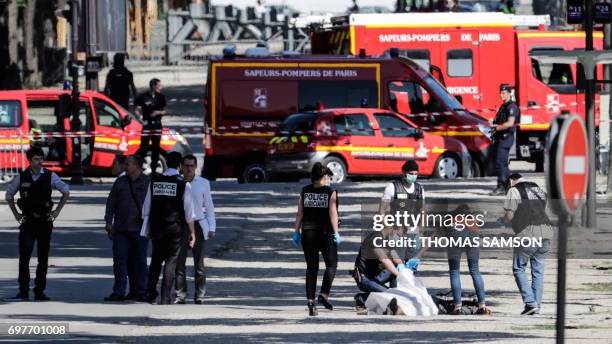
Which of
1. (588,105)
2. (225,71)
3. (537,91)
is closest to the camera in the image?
(588,105)

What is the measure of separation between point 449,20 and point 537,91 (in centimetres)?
243

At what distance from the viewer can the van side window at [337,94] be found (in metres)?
34.3

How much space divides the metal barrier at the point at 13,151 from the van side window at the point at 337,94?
16.7 feet

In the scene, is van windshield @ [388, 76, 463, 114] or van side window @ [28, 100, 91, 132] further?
van windshield @ [388, 76, 463, 114]

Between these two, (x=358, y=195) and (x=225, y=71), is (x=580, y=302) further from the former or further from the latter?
(x=225, y=71)

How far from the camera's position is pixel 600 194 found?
1179 inches

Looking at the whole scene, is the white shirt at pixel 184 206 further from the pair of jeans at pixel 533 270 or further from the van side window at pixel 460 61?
the van side window at pixel 460 61

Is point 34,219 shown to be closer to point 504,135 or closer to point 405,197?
point 405,197

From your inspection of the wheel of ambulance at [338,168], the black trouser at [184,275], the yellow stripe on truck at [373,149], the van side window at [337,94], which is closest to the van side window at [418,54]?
the van side window at [337,94]

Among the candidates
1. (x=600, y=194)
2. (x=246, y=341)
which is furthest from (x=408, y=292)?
(x=600, y=194)

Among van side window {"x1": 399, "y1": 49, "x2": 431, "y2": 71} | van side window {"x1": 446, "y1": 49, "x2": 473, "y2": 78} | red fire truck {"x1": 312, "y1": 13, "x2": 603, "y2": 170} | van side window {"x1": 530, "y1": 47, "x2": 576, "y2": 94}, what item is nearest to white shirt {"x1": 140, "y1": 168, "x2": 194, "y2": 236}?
red fire truck {"x1": 312, "y1": 13, "x2": 603, "y2": 170}

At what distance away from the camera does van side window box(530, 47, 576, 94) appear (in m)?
36.8

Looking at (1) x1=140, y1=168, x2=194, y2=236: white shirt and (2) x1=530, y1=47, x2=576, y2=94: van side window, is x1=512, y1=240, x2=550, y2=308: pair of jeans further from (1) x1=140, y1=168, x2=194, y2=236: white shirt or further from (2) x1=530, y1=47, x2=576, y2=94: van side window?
(2) x1=530, y1=47, x2=576, y2=94: van side window

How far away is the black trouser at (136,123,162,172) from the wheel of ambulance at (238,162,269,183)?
1626 mm
